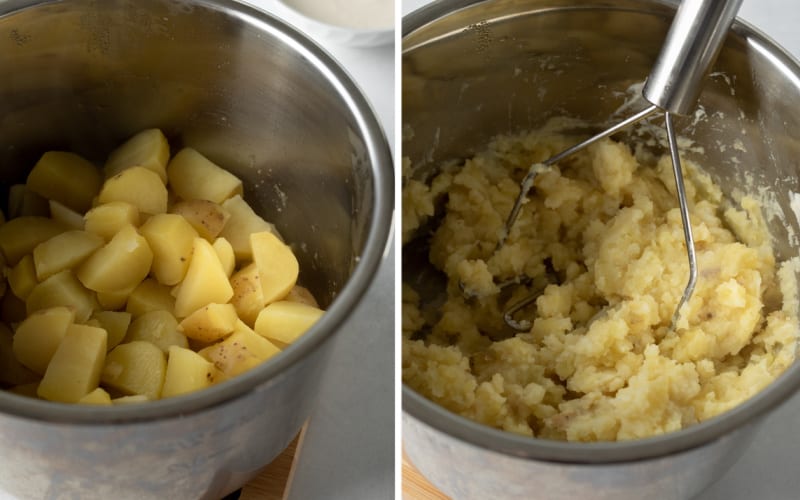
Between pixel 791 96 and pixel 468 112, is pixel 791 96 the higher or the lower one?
the higher one

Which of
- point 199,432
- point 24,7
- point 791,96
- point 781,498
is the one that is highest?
point 791,96

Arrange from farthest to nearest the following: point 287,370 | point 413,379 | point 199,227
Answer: point 199,227 < point 413,379 < point 287,370

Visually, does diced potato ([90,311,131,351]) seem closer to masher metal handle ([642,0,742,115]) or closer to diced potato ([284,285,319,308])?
diced potato ([284,285,319,308])

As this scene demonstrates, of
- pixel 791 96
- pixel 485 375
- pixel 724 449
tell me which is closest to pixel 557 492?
pixel 724 449

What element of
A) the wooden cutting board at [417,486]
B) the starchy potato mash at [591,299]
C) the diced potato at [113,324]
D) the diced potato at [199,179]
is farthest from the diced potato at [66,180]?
the wooden cutting board at [417,486]

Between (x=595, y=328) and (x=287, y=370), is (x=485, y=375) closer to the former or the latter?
(x=595, y=328)

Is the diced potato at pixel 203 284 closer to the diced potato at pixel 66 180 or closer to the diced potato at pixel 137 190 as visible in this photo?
the diced potato at pixel 137 190

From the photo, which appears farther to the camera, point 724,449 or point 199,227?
point 199,227
